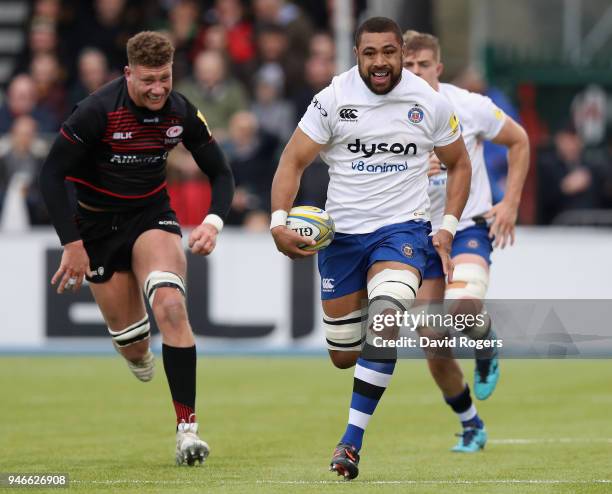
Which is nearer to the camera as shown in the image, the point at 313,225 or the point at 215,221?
the point at 313,225

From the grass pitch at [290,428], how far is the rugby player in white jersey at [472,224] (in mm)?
436

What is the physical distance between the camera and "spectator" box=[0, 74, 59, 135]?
19297mm

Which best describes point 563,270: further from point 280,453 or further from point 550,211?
point 280,453

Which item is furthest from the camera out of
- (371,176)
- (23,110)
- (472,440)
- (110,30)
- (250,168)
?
(110,30)

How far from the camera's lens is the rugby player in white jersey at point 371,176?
865 cm

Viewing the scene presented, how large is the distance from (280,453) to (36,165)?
31.3 ft

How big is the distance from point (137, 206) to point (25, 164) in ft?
29.8

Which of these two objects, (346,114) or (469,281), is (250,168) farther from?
(346,114)

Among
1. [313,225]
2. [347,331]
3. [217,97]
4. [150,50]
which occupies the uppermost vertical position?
[217,97]

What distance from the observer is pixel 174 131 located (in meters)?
9.48

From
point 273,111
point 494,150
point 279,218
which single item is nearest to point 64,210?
point 279,218

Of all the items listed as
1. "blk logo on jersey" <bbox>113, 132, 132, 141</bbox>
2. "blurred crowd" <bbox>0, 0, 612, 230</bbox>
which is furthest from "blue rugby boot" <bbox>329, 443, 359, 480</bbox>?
"blurred crowd" <bbox>0, 0, 612, 230</bbox>

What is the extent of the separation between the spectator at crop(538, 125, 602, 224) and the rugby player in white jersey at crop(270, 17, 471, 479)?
10.8 meters

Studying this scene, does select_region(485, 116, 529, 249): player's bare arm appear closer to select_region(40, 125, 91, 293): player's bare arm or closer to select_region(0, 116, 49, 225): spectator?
select_region(40, 125, 91, 293): player's bare arm
